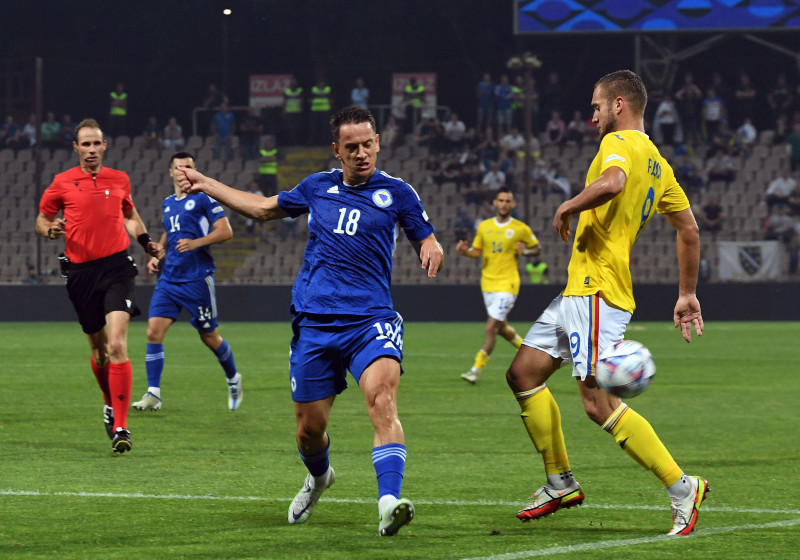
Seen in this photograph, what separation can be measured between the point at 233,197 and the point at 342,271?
24.2 inches

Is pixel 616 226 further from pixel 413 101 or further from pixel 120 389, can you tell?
pixel 413 101

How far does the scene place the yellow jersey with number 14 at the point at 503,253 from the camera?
14906 millimetres

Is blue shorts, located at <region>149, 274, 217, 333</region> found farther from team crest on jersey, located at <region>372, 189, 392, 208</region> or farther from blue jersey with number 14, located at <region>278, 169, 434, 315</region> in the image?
team crest on jersey, located at <region>372, 189, 392, 208</region>

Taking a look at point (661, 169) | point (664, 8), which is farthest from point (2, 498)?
point (664, 8)

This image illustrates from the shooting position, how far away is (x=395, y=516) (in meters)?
5.14

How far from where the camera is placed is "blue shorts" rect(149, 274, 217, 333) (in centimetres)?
1124

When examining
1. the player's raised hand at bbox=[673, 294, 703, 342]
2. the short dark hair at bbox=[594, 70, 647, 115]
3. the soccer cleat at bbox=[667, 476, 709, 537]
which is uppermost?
the short dark hair at bbox=[594, 70, 647, 115]

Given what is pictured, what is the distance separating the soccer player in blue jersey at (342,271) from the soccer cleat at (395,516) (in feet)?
1.57

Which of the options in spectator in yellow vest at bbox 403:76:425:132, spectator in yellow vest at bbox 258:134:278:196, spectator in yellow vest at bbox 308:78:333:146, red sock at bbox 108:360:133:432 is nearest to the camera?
red sock at bbox 108:360:133:432

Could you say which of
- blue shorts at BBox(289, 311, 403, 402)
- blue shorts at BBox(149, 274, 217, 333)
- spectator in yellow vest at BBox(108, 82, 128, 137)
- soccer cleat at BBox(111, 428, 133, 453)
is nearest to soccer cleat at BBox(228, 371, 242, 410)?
blue shorts at BBox(149, 274, 217, 333)

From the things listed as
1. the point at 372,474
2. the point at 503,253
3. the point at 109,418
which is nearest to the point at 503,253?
the point at 503,253

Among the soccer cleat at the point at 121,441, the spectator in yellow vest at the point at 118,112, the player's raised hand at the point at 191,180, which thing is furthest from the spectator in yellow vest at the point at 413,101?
the player's raised hand at the point at 191,180

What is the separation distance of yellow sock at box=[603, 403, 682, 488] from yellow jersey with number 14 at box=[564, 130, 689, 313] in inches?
19.9

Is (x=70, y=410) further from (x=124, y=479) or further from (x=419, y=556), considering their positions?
(x=419, y=556)
